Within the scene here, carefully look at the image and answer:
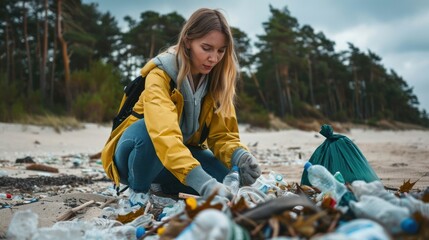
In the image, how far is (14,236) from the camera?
5.63ft

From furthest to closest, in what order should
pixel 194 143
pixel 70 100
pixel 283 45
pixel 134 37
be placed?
pixel 283 45 → pixel 134 37 → pixel 70 100 → pixel 194 143

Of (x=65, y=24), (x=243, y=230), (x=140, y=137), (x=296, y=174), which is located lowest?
(x=296, y=174)

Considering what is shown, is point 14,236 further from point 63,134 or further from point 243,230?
point 63,134

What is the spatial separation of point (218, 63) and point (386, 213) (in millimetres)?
1846

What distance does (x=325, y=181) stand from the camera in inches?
80.4

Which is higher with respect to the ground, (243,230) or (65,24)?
(65,24)

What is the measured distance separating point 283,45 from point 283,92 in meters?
3.64

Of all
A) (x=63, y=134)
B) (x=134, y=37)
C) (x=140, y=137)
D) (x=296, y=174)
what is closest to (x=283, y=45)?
(x=134, y=37)

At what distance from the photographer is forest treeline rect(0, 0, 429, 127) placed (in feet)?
49.7

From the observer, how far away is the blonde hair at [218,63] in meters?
2.72

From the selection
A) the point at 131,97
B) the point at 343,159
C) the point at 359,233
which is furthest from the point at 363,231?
the point at 131,97

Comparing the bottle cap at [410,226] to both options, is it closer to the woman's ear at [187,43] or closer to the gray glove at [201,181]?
the gray glove at [201,181]

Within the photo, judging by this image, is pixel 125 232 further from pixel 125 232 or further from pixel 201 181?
pixel 201 181

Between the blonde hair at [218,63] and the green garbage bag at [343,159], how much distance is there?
750 millimetres
